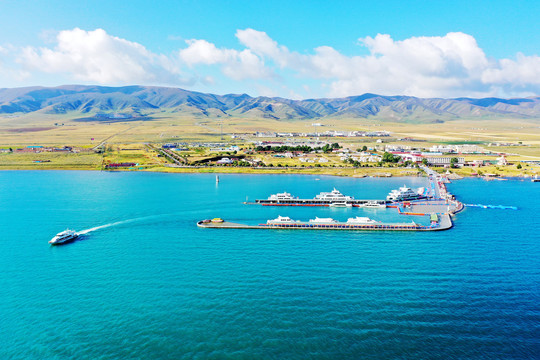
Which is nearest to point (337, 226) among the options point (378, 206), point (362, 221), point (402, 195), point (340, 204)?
point (362, 221)

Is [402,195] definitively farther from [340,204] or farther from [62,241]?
[62,241]

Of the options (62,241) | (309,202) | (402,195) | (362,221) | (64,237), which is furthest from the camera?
(402,195)

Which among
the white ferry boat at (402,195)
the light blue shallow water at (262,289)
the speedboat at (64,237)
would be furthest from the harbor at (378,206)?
the speedboat at (64,237)

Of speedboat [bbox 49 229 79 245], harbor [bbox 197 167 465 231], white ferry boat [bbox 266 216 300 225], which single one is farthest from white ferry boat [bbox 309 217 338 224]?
speedboat [bbox 49 229 79 245]

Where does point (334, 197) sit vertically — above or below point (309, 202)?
above

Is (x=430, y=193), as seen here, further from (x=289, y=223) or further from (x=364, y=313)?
(x=364, y=313)

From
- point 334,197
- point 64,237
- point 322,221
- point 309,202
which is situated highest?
point 334,197

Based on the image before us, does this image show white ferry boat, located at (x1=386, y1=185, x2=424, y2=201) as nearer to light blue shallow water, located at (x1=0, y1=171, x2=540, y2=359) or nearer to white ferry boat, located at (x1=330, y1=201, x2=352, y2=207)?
white ferry boat, located at (x1=330, y1=201, x2=352, y2=207)
